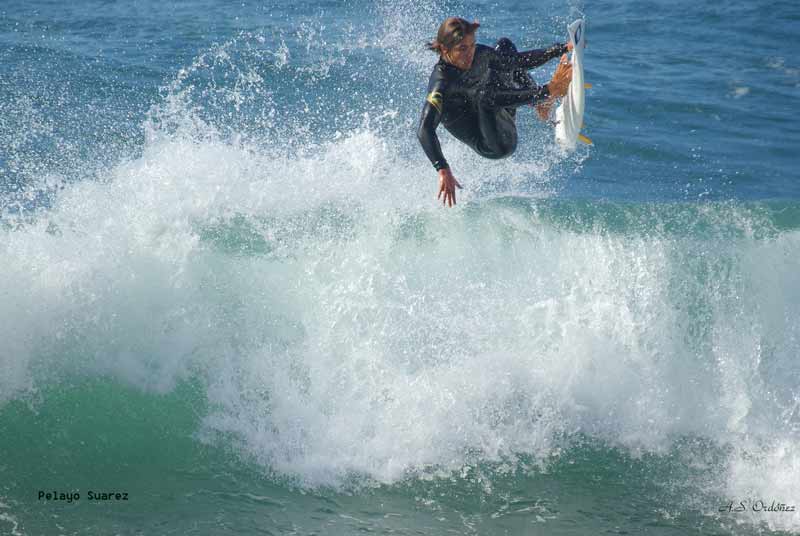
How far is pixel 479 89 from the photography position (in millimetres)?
6156

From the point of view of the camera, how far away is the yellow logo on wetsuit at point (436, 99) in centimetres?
577

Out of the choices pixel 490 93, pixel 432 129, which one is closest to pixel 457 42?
pixel 490 93

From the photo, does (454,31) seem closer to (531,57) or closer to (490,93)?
(490,93)

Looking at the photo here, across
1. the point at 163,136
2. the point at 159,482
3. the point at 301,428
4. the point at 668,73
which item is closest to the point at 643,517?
the point at 301,428

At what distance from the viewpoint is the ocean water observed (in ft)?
18.0

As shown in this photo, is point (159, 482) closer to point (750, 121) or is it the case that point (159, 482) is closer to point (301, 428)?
point (301, 428)

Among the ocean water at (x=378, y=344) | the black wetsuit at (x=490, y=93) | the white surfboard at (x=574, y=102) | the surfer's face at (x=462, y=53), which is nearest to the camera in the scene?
the ocean water at (x=378, y=344)

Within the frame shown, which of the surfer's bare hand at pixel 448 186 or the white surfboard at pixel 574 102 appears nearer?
the surfer's bare hand at pixel 448 186

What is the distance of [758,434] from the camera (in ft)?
19.7

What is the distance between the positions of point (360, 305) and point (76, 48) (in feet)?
28.2

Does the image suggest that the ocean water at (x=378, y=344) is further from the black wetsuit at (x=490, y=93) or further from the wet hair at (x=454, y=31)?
the wet hair at (x=454, y=31)

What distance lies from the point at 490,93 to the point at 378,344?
80.5 inches

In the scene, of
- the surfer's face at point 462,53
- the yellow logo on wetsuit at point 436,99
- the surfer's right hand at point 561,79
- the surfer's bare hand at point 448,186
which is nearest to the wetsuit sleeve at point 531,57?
the surfer's right hand at point 561,79

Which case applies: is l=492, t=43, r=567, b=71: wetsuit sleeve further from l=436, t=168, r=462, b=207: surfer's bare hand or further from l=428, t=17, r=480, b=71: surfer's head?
l=436, t=168, r=462, b=207: surfer's bare hand
